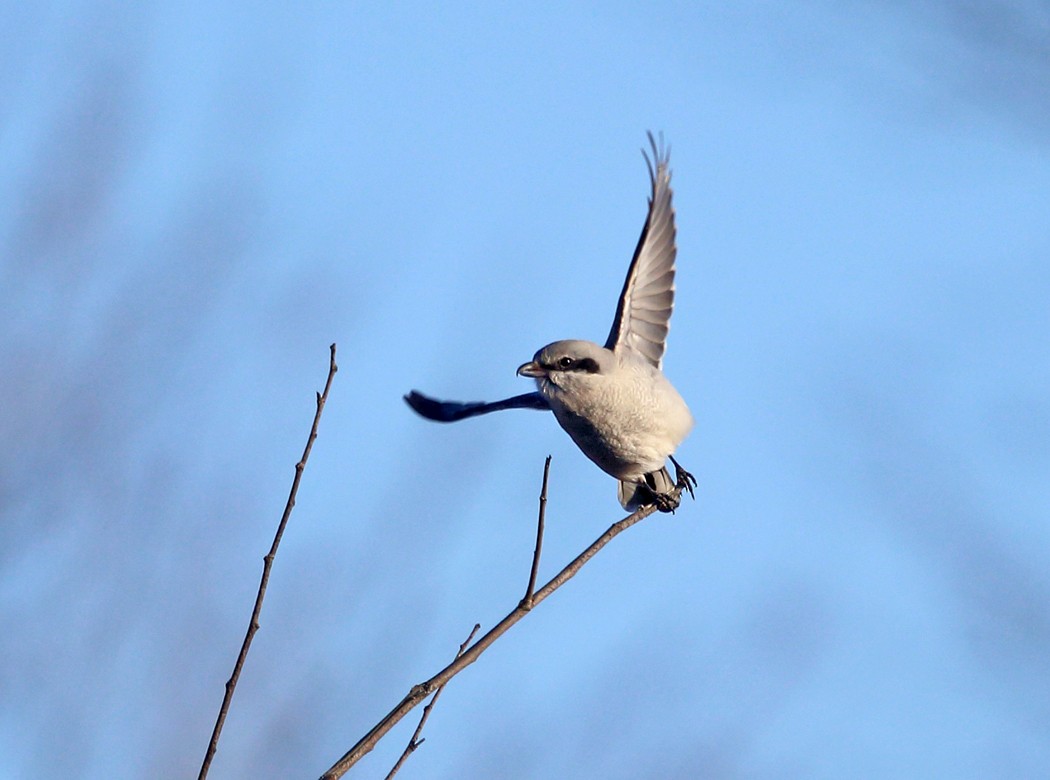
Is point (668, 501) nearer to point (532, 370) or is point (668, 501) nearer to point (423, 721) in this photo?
point (532, 370)

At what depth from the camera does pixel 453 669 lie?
2.25 m

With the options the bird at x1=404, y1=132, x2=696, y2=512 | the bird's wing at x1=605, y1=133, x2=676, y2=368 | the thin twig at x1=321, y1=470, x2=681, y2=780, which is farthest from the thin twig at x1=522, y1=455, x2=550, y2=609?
the bird's wing at x1=605, y1=133, x2=676, y2=368

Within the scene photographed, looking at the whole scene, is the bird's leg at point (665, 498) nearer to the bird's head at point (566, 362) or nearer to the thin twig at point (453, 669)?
the bird's head at point (566, 362)

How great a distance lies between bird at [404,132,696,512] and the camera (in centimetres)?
447

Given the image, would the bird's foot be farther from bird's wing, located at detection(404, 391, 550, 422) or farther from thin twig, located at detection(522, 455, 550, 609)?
thin twig, located at detection(522, 455, 550, 609)

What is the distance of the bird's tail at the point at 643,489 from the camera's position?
5.04 metres

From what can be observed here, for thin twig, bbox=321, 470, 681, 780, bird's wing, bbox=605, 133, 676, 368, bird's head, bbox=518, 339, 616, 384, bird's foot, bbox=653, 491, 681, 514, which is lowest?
thin twig, bbox=321, 470, 681, 780

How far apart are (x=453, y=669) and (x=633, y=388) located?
7.94 feet

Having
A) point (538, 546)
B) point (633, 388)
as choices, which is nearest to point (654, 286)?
point (633, 388)

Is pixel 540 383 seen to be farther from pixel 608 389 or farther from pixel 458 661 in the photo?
pixel 458 661

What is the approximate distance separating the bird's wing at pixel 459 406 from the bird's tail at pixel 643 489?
19.0 inches

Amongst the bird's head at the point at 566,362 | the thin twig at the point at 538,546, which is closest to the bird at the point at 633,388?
the bird's head at the point at 566,362

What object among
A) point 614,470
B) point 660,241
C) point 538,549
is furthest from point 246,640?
point 660,241

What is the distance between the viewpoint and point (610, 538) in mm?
2887
